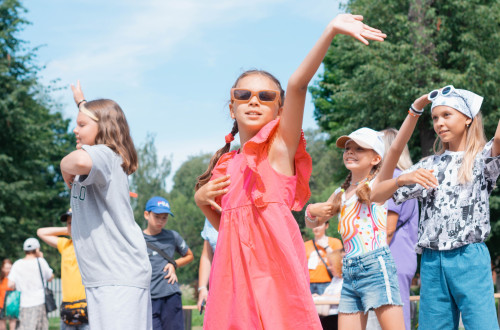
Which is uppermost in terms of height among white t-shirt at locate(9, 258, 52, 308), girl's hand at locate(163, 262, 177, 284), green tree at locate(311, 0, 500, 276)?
green tree at locate(311, 0, 500, 276)

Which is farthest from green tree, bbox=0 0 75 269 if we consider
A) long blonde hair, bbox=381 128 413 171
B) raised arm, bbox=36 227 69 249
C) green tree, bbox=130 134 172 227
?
long blonde hair, bbox=381 128 413 171

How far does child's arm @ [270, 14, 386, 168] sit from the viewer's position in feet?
8.55

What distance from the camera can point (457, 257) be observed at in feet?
13.2

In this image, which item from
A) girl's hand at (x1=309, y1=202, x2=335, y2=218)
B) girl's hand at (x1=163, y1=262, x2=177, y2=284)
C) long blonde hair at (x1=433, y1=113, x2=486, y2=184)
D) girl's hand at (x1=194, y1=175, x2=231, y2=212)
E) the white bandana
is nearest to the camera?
girl's hand at (x1=194, y1=175, x2=231, y2=212)

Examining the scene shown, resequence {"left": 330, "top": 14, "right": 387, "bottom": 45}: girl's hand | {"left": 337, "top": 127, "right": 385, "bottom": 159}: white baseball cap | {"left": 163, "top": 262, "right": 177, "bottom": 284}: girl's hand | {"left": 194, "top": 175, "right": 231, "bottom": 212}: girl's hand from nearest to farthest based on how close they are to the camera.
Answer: {"left": 330, "top": 14, "right": 387, "bottom": 45}: girl's hand
{"left": 194, "top": 175, "right": 231, "bottom": 212}: girl's hand
{"left": 337, "top": 127, "right": 385, "bottom": 159}: white baseball cap
{"left": 163, "top": 262, "right": 177, "bottom": 284}: girl's hand

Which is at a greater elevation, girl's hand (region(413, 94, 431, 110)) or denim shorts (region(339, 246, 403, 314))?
girl's hand (region(413, 94, 431, 110))

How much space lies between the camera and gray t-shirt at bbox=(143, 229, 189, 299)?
730 cm

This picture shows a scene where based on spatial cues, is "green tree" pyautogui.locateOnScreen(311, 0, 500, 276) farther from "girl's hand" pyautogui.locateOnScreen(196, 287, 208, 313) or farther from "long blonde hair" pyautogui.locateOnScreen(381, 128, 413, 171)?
"girl's hand" pyautogui.locateOnScreen(196, 287, 208, 313)

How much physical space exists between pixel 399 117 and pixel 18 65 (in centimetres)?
1647

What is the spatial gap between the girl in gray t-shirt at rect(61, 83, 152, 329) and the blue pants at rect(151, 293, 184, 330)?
130 inches

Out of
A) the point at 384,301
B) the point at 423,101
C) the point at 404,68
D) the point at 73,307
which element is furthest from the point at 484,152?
the point at 404,68

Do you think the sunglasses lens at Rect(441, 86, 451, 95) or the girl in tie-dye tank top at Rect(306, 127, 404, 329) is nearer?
the sunglasses lens at Rect(441, 86, 451, 95)

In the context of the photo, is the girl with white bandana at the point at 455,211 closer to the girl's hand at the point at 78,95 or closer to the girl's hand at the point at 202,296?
the girl's hand at the point at 78,95

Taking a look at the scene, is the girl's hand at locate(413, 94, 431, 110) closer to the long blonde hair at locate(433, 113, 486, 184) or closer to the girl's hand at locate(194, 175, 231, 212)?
the long blonde hair at locate(433, 113, 486, 184)
